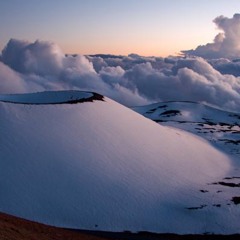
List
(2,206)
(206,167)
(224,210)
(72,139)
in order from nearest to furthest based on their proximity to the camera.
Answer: (2,206)
(224,210)
(72,139)
(206,167)

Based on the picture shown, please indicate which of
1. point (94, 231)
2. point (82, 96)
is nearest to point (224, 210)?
point (94, 231)

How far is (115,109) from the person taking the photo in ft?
270

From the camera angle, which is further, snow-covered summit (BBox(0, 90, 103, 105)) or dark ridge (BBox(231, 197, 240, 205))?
snow-covered summit (BBox(0, 90, 103, 105))

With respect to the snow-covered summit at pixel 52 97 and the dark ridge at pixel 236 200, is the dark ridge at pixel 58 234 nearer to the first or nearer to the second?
the dark ridge at pixel 236 200

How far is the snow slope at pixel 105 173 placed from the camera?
45531mm

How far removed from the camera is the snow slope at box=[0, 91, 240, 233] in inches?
1793

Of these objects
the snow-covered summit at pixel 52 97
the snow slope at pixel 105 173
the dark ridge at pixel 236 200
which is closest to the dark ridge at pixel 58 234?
the snow slope at pixel 105 173

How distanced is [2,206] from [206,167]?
123 feet

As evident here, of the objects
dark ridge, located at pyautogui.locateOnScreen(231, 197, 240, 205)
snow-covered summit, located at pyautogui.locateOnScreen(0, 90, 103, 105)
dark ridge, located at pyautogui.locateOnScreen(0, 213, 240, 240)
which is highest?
snow-covered summit, located at pyautogui.locateOnScreen(0, 90, 103, 105)

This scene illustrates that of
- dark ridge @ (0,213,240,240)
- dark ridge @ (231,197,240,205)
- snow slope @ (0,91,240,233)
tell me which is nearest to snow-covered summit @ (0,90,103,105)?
snow slope @ (0,91,240,233)

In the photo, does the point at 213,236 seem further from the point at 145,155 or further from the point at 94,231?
the point at 145,155

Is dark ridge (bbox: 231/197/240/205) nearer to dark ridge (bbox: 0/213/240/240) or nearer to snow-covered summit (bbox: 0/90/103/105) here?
dark ridge (bbox: 0/213/240/240)

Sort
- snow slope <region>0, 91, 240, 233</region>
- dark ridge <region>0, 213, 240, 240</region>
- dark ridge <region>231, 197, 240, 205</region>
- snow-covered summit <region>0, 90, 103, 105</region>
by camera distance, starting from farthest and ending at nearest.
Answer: snow-covered summit <region>0, 90, 103, 105</region> → dark ridge <region>231, 197, 240, 205</region> → snow slope <region>0, 91, 240, 233</region> → dark ridge <region>0, 213, 240, 240</region>

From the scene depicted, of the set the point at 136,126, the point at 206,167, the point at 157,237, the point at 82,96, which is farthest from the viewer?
the point at 82,96
